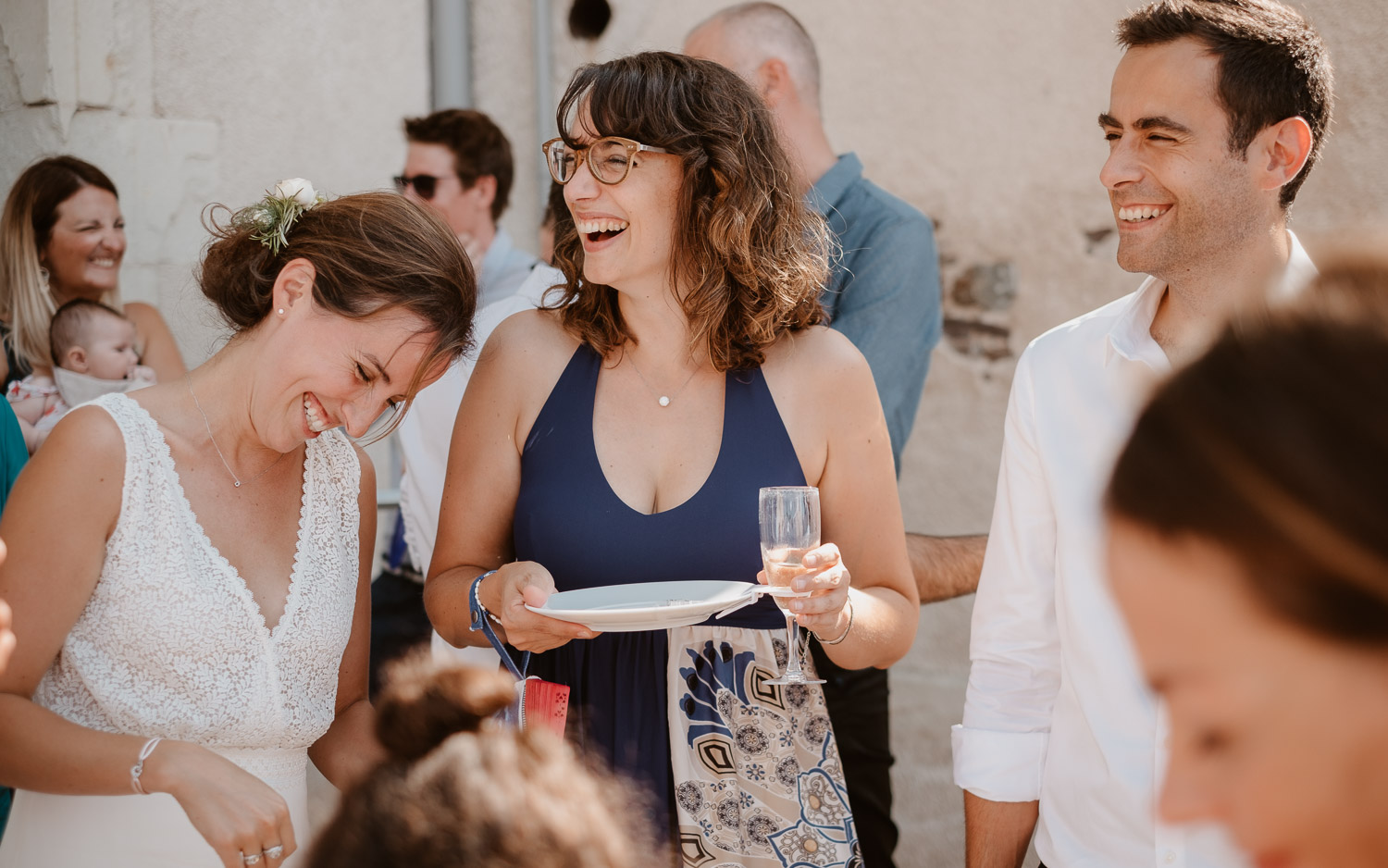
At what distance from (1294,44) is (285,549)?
2037 mm

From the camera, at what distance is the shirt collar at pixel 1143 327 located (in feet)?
6.36

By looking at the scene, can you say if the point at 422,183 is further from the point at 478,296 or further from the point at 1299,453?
the point at 1299,453

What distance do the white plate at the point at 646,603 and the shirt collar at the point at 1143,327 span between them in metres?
0.73

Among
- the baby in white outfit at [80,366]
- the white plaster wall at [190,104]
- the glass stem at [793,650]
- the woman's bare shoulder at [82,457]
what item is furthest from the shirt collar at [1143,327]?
the baby in white outfit at [80,366]

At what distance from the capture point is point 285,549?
2043 mm

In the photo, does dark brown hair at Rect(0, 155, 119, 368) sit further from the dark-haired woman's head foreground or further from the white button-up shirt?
the dark-haired woman's head foreground

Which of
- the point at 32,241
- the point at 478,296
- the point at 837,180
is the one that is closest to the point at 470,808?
the point at 478,296

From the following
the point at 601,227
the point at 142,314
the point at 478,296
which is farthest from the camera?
the point at 142,314

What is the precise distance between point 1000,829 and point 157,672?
1433mm

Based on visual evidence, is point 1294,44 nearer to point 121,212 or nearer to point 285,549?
point 285,549

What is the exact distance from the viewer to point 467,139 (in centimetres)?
428

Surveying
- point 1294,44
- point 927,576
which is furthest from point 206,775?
point 1294,44

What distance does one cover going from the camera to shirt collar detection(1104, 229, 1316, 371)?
76.4 inches

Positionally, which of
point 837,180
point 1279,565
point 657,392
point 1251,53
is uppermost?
point 1251,53
